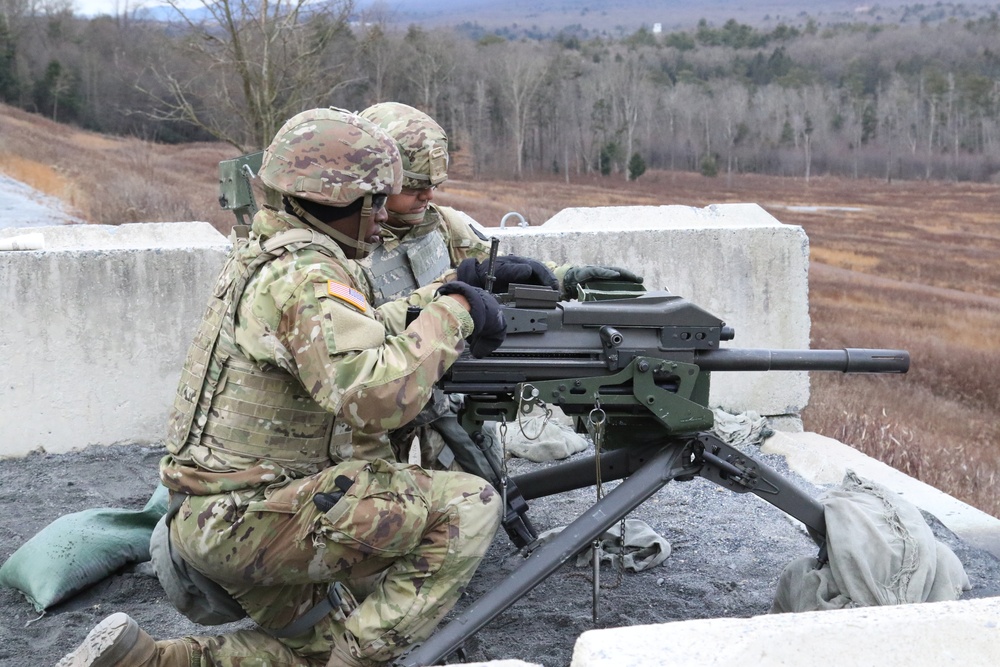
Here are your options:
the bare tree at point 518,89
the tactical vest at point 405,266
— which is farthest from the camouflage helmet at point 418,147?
the bare tree at point 518,89

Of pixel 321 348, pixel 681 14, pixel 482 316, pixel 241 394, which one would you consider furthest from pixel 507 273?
pixel 681 14

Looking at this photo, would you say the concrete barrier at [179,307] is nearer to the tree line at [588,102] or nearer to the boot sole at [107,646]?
the boot sole at [107,646]

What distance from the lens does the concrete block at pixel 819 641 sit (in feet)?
6.10

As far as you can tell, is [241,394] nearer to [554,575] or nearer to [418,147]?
[418,147]

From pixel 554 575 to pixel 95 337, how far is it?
2.78m

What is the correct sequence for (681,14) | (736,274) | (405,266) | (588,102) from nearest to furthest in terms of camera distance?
1. (405,266)
2. (736,274)
3. (588,102)
4. (681,14)

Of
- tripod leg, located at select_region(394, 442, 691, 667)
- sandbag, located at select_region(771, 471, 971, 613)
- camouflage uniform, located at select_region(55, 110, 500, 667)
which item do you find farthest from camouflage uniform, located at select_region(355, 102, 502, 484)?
sandbag, located at select_region(771, 471, 971, 613)

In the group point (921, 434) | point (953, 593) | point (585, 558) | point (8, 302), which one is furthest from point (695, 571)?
point (921, 434)

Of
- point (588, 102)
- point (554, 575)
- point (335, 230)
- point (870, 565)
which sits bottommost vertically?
point (554, 575)

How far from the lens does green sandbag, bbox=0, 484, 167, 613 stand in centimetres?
367

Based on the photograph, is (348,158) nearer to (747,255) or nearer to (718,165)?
(747,255)

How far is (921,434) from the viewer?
8172 mm

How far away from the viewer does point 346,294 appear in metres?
2.65

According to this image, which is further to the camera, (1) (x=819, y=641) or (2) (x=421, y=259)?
(2) (x=421, y=259)
